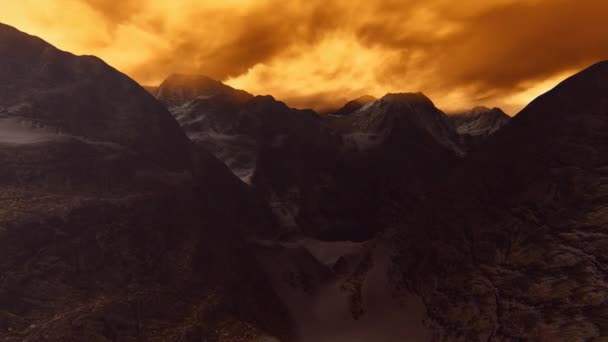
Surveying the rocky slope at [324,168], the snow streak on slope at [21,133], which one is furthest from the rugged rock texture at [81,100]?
the rocky slope at [324,168]

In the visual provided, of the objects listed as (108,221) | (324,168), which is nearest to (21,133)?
(108,221)

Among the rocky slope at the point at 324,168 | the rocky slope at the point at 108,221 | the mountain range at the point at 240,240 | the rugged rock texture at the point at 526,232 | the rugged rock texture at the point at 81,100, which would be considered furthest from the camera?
the rocky slope at the point at 324,168

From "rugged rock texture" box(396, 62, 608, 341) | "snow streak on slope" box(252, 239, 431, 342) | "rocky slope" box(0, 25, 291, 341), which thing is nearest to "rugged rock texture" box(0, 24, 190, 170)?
"rocky slope" box(0, 25, 291, 341)

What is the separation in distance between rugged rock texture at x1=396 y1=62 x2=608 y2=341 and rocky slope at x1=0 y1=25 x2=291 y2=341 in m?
31.9

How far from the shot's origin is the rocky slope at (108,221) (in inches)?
2328

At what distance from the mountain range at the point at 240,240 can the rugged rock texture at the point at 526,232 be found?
27 cm

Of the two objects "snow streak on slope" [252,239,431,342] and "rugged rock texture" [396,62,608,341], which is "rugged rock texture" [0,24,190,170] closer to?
"snow streak on slope" [252,239,431,342]

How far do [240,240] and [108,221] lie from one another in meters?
35.8

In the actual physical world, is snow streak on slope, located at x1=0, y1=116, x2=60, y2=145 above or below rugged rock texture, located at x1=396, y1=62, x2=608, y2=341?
above

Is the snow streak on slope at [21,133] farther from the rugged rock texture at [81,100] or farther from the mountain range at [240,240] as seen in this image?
the rugged rock texture at [81,100]

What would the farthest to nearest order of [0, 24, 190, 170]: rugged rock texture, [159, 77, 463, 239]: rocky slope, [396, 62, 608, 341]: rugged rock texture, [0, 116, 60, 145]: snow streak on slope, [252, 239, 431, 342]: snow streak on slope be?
[159, 77, 463, 239]: rocky slope < [0, 24, 190, 170]: rugged rock texture < [0, 116, 60, 145]: snow streak on slope < [252, 239, 431, 342]: snow streak on slope < [396, 62, 608, 341]: rugged rock texture

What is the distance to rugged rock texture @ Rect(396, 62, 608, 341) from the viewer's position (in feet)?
202

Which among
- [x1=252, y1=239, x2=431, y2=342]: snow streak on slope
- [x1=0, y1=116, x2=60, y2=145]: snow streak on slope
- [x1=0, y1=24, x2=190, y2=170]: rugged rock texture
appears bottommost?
[x1=252, y1=239, x2=431, y2=342]: snow streak on slope

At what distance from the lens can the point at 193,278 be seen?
7631 centimetres
